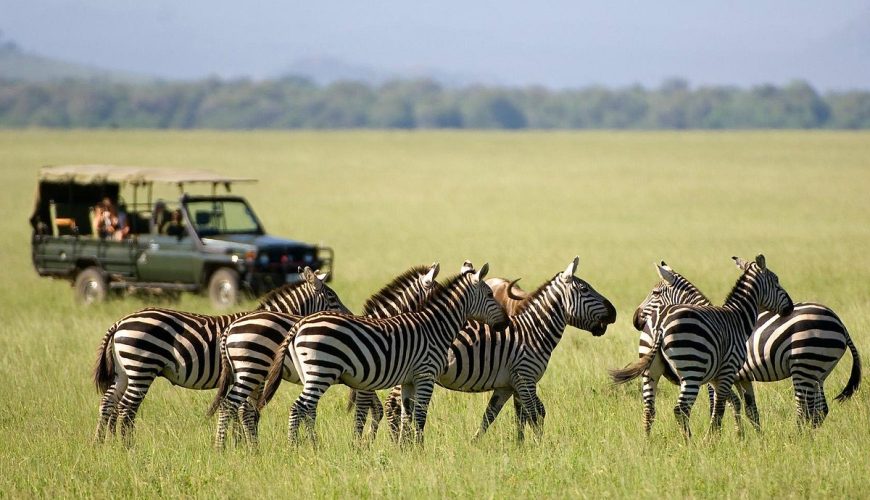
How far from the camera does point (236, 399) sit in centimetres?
923

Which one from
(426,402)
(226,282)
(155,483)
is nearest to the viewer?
(155,483)

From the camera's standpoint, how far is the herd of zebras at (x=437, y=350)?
8.94 m

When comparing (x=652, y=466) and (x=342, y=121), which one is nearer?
(x=652, y=466)

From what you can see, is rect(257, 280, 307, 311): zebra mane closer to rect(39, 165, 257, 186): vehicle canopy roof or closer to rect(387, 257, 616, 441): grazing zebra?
rect(387, 257, 616, 441): grazing zebra

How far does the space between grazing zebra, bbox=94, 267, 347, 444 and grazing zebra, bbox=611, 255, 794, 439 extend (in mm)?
3205

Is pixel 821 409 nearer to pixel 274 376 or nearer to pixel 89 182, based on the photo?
pixel 274 376

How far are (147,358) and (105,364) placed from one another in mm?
470

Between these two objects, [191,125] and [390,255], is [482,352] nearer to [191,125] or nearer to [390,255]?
[390,255]

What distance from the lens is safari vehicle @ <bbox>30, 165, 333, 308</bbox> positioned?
63.5ft

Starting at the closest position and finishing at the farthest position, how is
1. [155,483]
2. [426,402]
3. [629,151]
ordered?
[155,483] < [426,402] < [629,151]

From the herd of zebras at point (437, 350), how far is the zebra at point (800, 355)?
0.04 ft

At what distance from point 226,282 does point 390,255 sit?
10.6m

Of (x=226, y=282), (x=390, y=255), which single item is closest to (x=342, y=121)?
(x=390, y=255)

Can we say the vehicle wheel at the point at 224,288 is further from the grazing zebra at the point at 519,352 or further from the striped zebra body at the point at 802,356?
the striped zebra body at the point at 802,356
